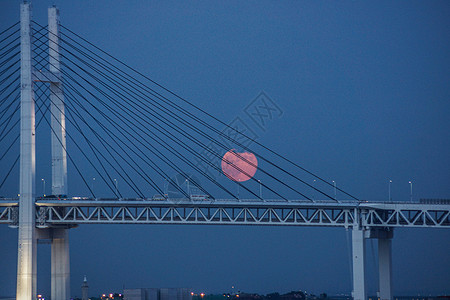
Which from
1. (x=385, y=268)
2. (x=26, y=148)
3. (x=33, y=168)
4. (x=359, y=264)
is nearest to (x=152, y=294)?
(x=33, y=168)

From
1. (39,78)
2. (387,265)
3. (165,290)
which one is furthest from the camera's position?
(165,290)

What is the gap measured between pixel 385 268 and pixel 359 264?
31.3 ft

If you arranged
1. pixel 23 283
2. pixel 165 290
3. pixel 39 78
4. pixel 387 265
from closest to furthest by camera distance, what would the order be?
pixel 23 283, pixel 39 78, pixel 387 265, pixel 165 290

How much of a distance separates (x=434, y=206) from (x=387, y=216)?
Answer: 751 cm

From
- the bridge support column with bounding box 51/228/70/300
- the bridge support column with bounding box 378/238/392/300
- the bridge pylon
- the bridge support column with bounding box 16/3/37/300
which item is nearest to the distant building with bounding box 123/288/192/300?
the bridge support column with bounding box 51/228/70/300

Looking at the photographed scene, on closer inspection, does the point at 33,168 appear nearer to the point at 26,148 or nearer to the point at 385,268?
the point at 26,148

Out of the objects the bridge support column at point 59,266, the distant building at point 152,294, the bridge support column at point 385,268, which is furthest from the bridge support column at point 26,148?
Answer: the bridge support column at point 385,268

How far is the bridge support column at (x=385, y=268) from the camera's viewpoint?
100188 mm

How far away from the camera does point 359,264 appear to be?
303 ft

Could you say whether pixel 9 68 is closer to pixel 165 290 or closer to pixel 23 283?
pixel 23 283

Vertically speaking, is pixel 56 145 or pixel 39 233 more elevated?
pixel 56 145

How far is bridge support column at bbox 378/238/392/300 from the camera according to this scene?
10019 centimetres

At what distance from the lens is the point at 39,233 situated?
311ft

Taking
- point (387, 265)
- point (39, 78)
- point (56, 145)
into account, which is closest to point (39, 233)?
point (56, 145)
